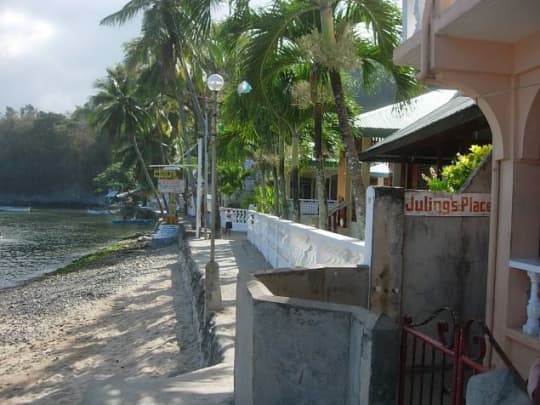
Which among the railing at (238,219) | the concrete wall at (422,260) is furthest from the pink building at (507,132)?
the railing at (238,219)

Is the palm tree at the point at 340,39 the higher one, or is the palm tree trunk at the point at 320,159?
the palm tree at the point at 340,39

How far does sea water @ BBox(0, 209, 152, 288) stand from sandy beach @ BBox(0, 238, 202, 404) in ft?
22.9

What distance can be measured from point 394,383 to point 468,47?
2.90 meters

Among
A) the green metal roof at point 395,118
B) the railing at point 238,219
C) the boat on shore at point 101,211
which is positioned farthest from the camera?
the boat on shore at point 101,211

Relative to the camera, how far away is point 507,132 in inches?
184

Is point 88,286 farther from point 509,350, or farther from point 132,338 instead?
point 509,350

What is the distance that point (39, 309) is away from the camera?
53.2 ft

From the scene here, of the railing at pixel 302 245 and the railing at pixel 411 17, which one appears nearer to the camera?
the railing at pixel 411 17

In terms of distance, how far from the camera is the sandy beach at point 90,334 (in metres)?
8.92

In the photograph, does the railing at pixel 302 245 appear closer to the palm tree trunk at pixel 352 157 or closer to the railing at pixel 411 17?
the palm tree trunk at pixel 352 157

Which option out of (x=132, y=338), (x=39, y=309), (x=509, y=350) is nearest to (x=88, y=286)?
(x=39, y=309)

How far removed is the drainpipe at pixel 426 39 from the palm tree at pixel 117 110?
126 ft

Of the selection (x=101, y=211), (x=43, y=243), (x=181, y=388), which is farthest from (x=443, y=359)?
(x=101, y=211)

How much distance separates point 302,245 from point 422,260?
16.6 ft
